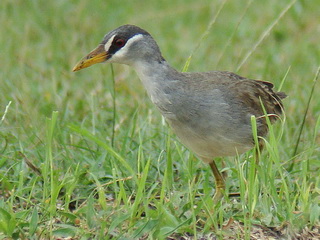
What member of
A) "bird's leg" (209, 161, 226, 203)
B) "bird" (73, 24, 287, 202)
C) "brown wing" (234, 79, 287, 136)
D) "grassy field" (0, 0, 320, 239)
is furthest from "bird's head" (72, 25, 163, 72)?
"bird's leg" (209, 161, 226, 203)

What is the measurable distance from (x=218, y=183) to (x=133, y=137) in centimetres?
92

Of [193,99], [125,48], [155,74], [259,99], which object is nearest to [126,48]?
[125,48]

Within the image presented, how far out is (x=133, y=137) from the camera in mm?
5934

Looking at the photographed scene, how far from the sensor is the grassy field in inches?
179

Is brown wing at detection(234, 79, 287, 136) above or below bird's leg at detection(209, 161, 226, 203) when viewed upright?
above

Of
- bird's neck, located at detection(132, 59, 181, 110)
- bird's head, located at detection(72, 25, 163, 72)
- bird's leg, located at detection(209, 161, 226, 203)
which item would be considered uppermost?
bird's head, located at detection(72, 25, 163, 72)

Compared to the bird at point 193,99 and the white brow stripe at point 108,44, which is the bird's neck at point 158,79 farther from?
the white brow stripe at point 108,44

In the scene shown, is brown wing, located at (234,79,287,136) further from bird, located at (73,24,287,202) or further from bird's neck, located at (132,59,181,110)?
bird's neck, located at (132,59,181,110)

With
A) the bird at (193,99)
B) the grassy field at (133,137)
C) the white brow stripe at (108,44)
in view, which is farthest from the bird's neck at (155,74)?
the grassy field at (133,137)

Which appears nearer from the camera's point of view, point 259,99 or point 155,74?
point 155,74

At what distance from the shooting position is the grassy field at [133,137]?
14.9 ft

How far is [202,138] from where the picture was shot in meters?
5.02

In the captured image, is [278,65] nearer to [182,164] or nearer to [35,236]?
[182,164]

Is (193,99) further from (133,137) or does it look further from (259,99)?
(133,137)
